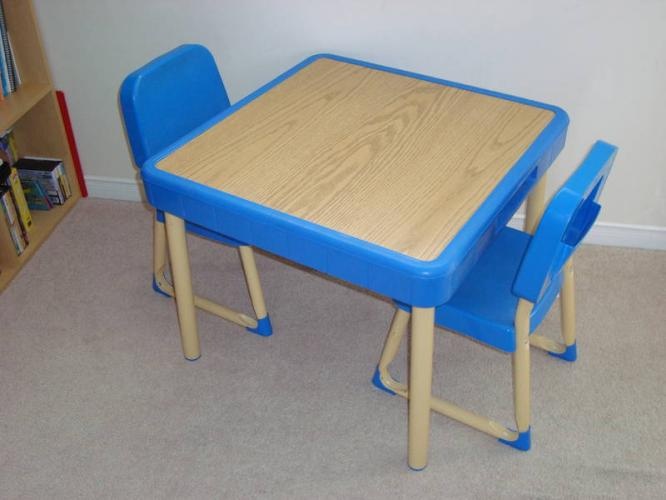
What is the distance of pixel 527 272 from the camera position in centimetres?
141

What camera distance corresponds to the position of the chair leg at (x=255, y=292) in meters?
2.05

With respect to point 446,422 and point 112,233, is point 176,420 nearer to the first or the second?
point 446,422

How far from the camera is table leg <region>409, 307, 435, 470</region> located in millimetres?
1474

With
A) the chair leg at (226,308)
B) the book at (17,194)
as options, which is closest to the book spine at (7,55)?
the book at (17,194)

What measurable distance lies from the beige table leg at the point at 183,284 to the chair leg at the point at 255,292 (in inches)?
6.4

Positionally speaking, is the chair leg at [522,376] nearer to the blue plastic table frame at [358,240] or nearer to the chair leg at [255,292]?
the blue plastic table frame at [358,240]

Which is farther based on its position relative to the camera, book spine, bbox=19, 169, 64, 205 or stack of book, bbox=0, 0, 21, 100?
book spine, bbox=19, 169, 64, 205

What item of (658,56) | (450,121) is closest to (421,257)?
(450,121)

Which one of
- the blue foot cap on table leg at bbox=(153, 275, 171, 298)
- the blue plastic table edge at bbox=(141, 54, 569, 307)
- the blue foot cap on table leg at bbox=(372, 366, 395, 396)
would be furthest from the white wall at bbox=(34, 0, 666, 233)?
the blue foot cap on table leg at bbox=(372, 366, 395, 396)

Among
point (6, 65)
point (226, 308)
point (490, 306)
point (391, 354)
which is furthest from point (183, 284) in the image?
point (6, 65)

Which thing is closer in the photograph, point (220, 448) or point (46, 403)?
point (220, 448)

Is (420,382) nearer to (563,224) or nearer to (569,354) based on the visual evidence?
(563,224)

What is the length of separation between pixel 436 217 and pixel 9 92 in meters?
1.67

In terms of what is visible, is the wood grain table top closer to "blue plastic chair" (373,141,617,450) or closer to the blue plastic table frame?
the blue plastic table frame
